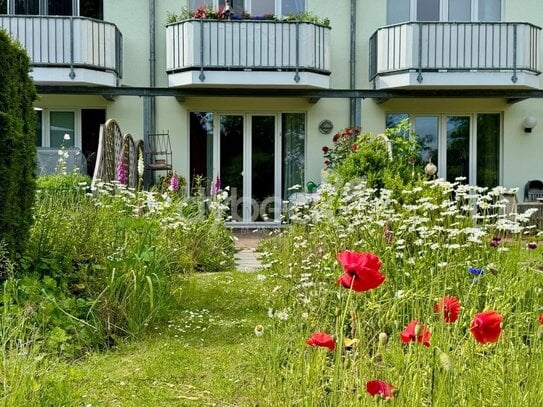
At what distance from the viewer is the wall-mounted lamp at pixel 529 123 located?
39.5ft

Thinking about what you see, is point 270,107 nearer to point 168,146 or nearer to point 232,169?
point 232,169

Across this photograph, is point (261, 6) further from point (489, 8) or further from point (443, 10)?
point (489, 8)

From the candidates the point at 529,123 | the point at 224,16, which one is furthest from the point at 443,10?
the point at 224,16

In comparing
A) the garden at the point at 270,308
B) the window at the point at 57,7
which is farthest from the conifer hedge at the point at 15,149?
the window at the point at 57,7

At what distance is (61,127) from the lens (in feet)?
39.7

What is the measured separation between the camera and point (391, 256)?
375 centimetres

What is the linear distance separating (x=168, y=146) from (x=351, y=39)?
174 inches

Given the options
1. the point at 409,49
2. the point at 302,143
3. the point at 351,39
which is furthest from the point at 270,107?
the point at 409,49

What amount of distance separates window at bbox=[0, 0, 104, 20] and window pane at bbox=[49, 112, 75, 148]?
7.04 ft

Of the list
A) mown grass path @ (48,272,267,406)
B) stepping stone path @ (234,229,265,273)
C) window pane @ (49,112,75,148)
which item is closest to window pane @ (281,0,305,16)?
stepping stone path @ (234,229,265,273)

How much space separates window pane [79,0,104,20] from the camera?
1226 cm

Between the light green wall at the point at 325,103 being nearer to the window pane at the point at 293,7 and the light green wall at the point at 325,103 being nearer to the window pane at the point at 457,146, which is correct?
the window pane at the point at 293,7

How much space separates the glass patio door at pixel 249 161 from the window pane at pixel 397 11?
323 cm

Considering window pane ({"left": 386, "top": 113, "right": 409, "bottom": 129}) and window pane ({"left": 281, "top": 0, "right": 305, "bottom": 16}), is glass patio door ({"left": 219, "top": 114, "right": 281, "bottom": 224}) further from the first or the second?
window pane ({"left": 386, "top": 113, "right": 409, "bottom": 129})
